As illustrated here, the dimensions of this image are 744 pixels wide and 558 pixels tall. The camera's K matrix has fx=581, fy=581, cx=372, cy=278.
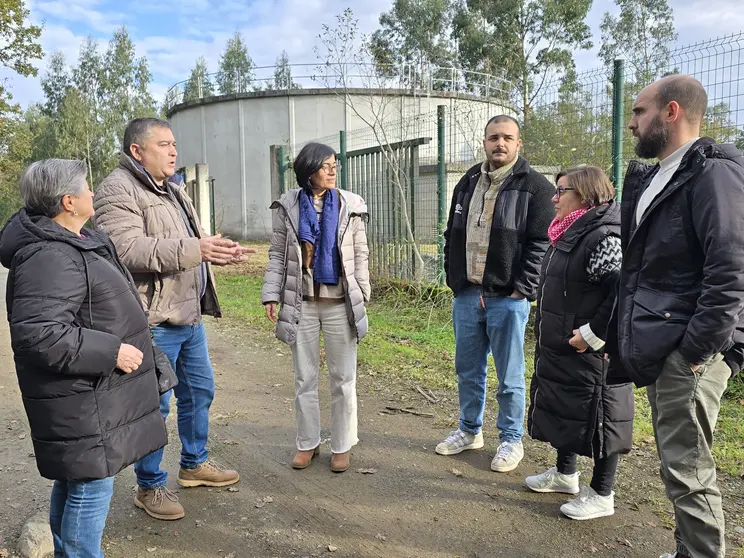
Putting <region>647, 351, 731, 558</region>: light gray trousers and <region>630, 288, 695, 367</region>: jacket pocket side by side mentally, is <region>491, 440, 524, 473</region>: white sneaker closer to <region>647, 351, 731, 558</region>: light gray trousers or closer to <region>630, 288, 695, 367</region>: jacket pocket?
<region>647, 351, 731, 558</region>: light gray trousers

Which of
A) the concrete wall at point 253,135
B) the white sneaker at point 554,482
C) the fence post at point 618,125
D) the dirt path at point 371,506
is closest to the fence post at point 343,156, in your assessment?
the fence post at point 618,125

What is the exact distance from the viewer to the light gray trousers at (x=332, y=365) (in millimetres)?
3842

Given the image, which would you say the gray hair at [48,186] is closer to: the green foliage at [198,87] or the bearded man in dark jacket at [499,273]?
the bearded man in dark jacket at [499,273]

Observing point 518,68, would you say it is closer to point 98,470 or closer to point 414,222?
point 414,222

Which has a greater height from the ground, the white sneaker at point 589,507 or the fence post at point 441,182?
the fence post at point 441,182

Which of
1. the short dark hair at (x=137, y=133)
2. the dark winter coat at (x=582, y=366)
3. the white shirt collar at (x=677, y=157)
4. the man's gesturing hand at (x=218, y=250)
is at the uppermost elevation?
the short dark hair at (x=137, y=133)

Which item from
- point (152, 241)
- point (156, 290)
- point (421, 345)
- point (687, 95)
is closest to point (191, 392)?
point (156, 290)

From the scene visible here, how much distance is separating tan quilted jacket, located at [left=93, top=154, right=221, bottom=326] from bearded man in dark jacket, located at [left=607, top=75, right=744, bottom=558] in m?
2.23

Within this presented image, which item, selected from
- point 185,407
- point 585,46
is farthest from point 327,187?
point 585,46

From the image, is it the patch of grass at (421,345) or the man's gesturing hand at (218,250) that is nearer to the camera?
the man's gesturing hand at (218,250)

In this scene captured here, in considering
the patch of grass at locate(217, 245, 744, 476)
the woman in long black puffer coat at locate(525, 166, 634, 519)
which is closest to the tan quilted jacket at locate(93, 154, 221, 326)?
the woman in long black puffer coat at locate(525, 166, 634, 519)

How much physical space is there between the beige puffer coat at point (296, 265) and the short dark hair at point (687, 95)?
6.57 feet

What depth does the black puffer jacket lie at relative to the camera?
2.23 metres

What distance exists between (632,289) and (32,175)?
2.59 metres
